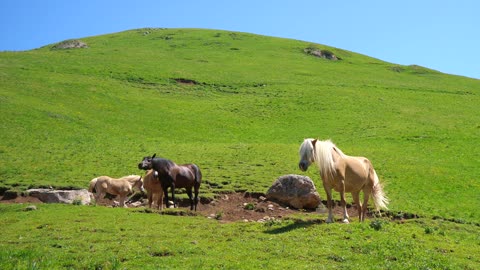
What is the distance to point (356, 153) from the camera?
36.3 metres

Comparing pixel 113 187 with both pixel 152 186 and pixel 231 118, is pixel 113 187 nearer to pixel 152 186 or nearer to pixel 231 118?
pixel 152 186

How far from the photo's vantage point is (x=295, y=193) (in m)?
23.5

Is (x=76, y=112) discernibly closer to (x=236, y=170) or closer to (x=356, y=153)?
(x=236, y=170)

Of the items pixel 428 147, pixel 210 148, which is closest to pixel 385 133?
pixel 428 147

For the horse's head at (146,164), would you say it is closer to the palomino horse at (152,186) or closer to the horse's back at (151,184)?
the palomino horse at (152,186)

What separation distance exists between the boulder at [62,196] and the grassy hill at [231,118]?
1764 millimetres

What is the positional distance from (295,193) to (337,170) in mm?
→ 8332

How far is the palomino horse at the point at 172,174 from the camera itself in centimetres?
2086

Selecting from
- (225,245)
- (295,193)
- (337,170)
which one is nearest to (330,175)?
(337,170)

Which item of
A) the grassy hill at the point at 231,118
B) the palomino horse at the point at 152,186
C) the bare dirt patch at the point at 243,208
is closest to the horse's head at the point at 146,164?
the palomino horse at the point at 152,186

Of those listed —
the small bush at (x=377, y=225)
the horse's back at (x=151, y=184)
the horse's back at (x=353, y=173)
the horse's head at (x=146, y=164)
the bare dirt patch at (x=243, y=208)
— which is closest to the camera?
the small bush at (x=377, y=225)

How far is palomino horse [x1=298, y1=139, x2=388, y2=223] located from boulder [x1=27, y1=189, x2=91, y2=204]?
11905mm

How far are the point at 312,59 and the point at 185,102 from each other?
41996 millimetres

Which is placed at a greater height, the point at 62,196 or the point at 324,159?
the point at 324,159
